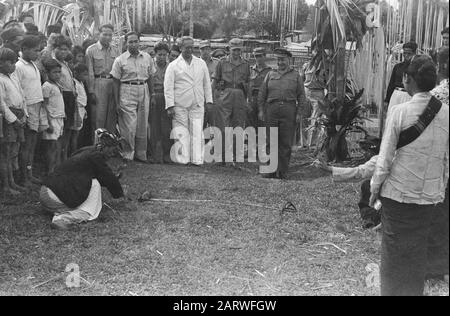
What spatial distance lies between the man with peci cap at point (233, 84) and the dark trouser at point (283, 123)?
1.15 metres

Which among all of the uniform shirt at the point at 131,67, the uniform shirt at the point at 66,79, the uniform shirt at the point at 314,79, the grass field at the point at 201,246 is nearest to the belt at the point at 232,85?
the uniform shirt at the point at 131,67

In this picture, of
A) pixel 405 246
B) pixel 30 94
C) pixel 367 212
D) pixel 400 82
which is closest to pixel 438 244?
pixel 405 246

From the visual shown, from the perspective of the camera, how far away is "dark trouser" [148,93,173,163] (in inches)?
369

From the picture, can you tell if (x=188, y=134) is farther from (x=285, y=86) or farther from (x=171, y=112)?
(x=285, y=86)

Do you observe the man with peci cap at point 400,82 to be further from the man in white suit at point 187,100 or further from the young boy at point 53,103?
the young boy at point 53,103

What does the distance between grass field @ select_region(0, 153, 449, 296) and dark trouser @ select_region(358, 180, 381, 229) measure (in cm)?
12

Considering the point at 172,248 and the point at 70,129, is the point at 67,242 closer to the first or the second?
the point at 172,248

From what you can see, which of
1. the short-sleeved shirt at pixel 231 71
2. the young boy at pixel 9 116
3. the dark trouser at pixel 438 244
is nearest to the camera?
the dark trouser at pixel 438 244

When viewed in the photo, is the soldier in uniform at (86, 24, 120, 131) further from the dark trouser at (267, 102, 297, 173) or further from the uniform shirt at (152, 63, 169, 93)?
the dark trouser at (267, 102, 297, 173)

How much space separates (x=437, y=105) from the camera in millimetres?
3588

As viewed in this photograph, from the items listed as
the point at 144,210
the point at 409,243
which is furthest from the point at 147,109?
the point at 409,243

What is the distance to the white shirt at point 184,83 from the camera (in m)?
8.98

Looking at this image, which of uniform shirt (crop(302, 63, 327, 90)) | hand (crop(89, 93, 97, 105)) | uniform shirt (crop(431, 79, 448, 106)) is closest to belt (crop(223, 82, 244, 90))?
uniform shirt (crop(302, 63, 327, 90))
